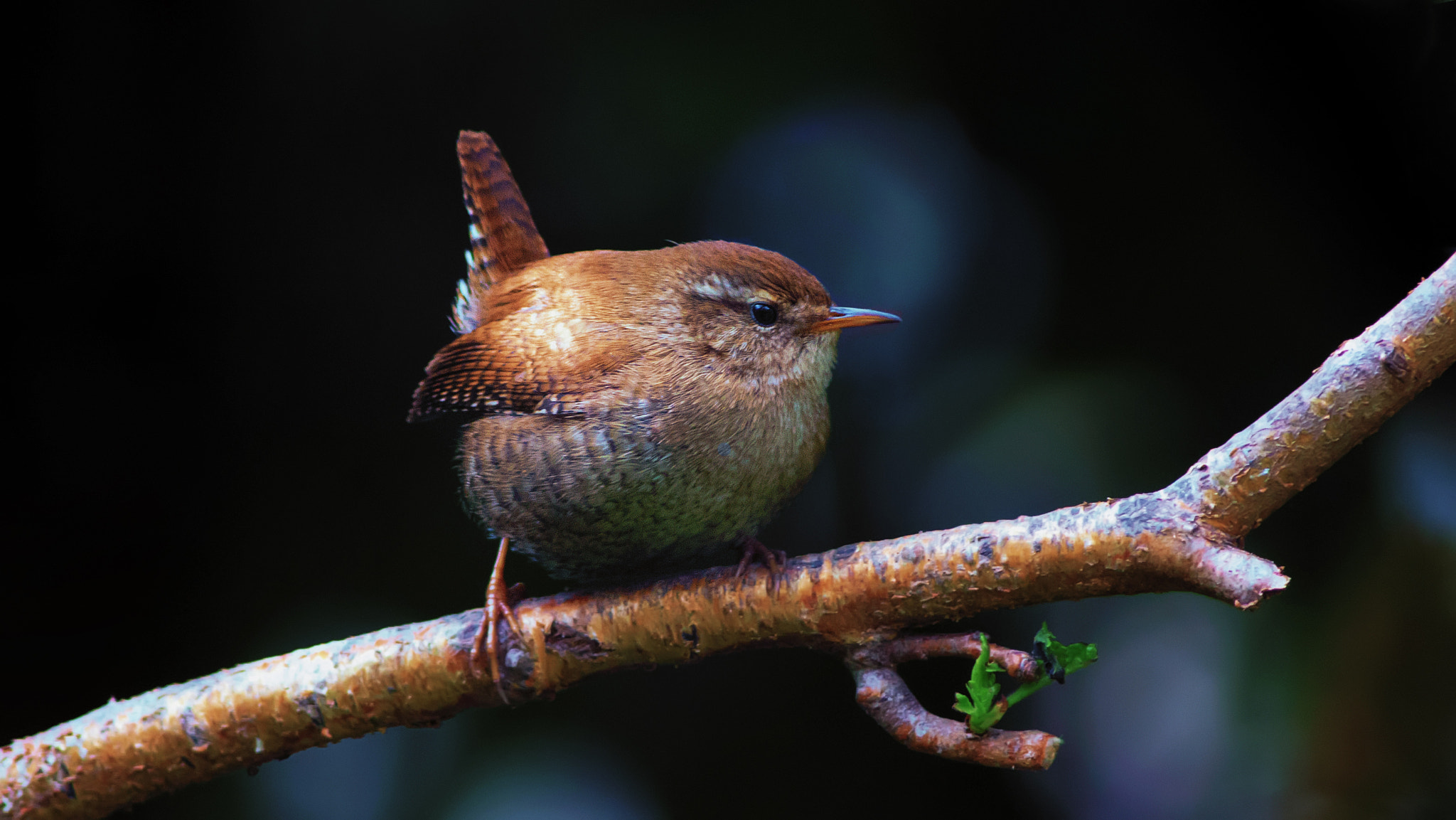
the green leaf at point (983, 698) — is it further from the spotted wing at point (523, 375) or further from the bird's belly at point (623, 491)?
the spotted wing at point (523, 375)

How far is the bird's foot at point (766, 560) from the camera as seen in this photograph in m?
1.19

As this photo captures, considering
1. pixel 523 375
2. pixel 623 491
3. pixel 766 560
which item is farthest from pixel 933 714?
pixel 523 375

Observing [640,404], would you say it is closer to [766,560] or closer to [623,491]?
[623,491]

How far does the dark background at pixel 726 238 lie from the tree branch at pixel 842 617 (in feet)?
1.13

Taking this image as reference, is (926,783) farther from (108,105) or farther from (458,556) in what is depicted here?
(108,105)

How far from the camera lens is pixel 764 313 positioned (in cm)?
134

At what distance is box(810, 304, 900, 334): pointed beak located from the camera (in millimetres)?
1293

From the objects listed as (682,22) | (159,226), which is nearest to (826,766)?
(682,22)

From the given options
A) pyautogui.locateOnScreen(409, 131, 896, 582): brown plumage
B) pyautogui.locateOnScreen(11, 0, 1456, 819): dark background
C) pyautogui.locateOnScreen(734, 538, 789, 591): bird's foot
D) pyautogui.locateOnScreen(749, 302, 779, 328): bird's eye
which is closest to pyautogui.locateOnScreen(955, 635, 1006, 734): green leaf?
pyautogui.locateOnScreen(734, 538, 789, 591): bird's foot

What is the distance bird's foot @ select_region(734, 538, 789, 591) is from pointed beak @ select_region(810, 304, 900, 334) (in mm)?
320

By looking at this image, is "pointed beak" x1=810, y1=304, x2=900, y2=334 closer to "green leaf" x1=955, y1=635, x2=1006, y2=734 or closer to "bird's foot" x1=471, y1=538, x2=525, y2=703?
"green leaf" x1=955, y1=635, x2=1006, y2=734

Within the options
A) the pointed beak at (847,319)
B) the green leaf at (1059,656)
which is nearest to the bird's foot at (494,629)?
the pointed beak at (847,319)

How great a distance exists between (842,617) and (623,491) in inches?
12.8

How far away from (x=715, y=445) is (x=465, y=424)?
427 millimetres
